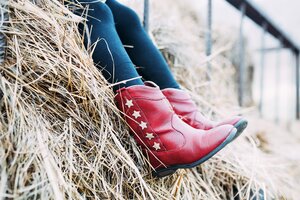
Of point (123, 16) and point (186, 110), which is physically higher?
point (123, 16)

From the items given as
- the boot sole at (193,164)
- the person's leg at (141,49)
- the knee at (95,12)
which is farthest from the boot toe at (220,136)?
the knee at (95,12)

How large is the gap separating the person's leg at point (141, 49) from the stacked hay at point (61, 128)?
0.17 meters

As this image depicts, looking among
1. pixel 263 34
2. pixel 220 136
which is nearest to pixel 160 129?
pixel 220 136

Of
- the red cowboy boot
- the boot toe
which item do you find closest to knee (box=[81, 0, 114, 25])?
the red cowboy boot

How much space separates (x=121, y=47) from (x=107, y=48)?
36 mm

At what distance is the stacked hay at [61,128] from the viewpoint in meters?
0.70

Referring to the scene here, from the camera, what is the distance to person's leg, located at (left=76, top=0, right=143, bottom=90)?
96 centimetres

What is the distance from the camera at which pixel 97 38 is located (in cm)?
98

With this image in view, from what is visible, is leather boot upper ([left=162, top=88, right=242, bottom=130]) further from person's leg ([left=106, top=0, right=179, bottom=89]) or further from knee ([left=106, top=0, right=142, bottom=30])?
knee ([left=106, top=0, right=142, bottom=30])

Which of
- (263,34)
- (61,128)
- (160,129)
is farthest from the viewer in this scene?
(263,34)

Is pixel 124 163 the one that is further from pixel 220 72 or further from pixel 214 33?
pixel 214 33

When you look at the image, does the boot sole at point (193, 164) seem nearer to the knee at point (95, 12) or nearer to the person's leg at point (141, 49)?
the person's leg at point (141, 49)

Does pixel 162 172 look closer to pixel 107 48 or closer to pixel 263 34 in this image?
pixel 107 48

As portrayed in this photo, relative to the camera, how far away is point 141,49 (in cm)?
110
